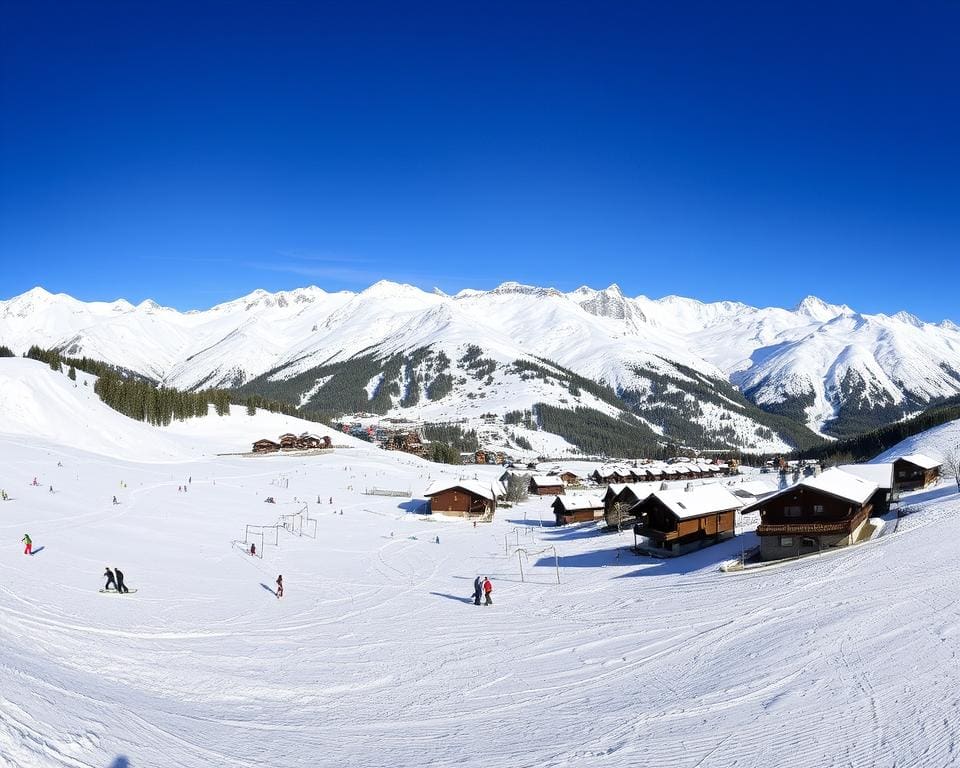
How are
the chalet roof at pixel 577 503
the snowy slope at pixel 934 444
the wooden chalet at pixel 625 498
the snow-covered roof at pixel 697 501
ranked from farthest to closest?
the snowy slope at pixel 934 444 → the chalet roof at pixel 577 503 → the wooden chalet at pixel 625 498 → the snow-covered roof at pixel 697 501

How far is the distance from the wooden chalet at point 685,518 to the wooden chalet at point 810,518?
7.29 metres

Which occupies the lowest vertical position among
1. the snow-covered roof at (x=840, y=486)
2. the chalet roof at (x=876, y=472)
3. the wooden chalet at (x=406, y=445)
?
the chalet roof at (x=876, y=472)

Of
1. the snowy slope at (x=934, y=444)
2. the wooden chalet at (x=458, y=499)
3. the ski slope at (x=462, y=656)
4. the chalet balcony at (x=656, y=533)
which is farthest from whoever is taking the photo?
the snowy slope at (x=934, y=444)

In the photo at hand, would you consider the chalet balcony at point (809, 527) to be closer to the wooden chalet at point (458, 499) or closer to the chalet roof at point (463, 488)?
the chalet roof at point (463, 488)

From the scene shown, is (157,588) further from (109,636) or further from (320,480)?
(320,480)

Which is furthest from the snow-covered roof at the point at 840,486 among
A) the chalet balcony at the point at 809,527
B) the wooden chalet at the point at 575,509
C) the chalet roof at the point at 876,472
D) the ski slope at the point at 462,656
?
the chalet roof at the point at 876,472

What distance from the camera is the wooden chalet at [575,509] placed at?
78.4 meters

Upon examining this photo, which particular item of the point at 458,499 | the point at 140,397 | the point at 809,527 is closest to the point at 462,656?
the point at 809,527

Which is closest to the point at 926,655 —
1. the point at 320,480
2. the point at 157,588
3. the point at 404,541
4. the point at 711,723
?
the point at 711,723

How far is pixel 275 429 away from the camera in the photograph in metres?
160

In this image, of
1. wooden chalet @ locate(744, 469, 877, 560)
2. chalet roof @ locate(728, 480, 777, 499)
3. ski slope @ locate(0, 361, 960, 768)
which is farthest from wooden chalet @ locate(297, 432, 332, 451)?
wooden chalet @ locate(744, 469, 877, 560)

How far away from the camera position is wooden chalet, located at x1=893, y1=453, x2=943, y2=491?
76.3m

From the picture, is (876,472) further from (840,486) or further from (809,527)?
(809,527)

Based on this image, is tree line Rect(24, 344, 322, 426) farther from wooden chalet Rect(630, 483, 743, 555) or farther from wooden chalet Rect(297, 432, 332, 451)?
wooden chalet Rect(630, 483, 743, 555)
